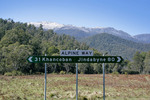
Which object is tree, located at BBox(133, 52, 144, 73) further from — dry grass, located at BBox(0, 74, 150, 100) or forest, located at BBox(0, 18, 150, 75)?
dry grass, located at BBox(0, 74, 150, 100)

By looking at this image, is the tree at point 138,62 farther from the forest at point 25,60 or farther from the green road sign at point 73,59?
the green road sign at point 73,59

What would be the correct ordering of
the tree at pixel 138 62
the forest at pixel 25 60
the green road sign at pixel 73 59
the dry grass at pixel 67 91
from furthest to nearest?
the tree at pixel 138 62 → the forest at pixel 25 60 → the dry grass at pixel 67 91 → the green road sign at pixel 73 59

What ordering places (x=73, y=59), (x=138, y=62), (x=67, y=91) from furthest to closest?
(x=138, y=62)
(x=67, y=91)
(x=73, y=59)

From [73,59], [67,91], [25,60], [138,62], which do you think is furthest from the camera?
[138,62]

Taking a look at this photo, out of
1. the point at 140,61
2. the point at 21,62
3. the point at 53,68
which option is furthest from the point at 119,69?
the point at 21,62

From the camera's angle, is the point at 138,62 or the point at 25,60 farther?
the point at 138,62

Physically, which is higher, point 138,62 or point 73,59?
point 73,59

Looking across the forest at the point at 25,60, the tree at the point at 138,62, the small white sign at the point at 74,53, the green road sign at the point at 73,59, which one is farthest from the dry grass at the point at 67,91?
the tree at the point at 138,62

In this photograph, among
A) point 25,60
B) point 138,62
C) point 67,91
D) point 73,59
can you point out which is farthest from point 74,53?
point 138,62

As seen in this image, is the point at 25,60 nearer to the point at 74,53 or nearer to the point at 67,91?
the point at 67,91

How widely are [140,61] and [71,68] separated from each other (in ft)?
134

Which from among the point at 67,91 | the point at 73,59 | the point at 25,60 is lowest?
the point at 67,91

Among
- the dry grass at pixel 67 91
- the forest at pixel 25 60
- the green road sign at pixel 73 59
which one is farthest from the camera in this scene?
the forest at pixel 25 60

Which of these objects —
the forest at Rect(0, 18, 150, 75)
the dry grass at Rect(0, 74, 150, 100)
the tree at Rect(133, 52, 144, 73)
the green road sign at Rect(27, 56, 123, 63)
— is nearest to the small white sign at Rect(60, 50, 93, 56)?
the green road sign at Rect(27, 56, 123, 63)
